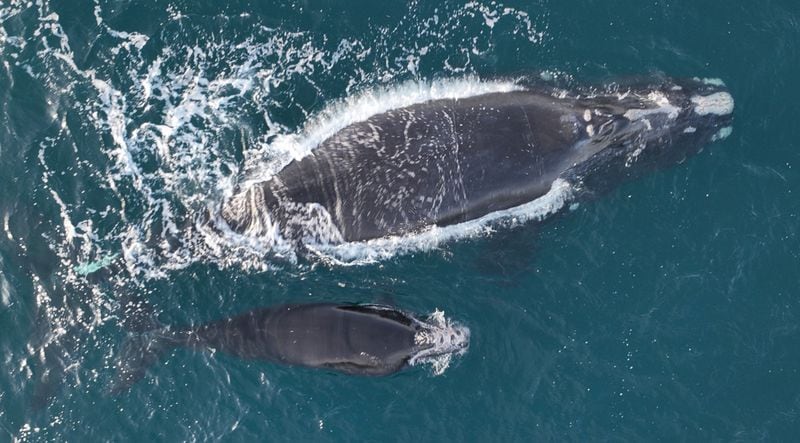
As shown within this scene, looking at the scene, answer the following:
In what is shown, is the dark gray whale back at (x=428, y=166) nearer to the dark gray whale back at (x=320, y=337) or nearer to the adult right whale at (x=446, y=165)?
the adult right whale at (x=446, y=165)

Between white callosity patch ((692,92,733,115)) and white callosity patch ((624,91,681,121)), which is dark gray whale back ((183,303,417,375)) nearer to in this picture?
white callosity patch ((624,91,681,121))

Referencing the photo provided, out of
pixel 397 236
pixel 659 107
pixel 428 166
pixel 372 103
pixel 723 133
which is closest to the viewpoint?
pixel 428 166

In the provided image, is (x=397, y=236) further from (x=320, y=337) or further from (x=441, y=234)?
(x=320, y=337)

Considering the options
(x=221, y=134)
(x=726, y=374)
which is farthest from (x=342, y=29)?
(x=726, y=374)

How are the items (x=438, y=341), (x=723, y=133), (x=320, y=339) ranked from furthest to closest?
(x=723, y=133), (x=438, y=341), (x=320, y=339)

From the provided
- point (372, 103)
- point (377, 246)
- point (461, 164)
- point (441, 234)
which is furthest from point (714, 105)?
point (377, 246)

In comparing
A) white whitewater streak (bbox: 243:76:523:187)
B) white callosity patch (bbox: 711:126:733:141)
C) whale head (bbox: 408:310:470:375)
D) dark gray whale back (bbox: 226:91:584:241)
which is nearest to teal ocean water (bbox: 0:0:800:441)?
white whitewater streak (bbox: 243:76:523:187)
